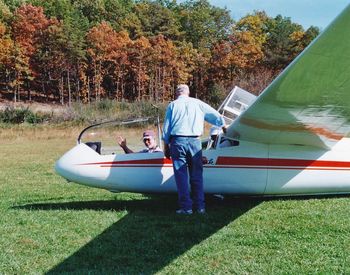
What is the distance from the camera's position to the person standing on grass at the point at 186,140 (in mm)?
6340

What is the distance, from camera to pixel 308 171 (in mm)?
6977

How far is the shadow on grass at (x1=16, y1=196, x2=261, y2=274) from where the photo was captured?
455 cm

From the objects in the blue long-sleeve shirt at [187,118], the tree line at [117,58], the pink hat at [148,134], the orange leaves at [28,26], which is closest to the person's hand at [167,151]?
the blue long-sleeve shirt at [187,118]

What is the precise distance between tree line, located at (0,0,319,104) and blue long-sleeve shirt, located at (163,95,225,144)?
58613 millimetres

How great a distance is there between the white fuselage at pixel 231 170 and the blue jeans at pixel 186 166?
0.52m

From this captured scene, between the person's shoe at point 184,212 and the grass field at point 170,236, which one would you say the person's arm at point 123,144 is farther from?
the person's shoe at point 184,212

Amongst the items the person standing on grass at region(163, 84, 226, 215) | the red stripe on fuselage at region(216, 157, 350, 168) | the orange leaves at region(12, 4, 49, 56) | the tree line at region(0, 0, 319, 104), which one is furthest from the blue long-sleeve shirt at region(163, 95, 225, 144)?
the orange leaves at region(12, 4, 49, 56)

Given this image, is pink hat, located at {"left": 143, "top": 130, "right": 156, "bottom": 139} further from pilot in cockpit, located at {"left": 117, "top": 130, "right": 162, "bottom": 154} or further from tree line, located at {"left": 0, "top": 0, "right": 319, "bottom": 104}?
tree line, located at {"left": 0, "top": 0, "right": 319, "bottom": 104}

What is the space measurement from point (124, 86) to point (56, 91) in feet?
38.2

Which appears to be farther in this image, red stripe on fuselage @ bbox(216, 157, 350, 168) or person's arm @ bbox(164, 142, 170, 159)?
red stripe on fuselage @ bbox(216, 157, 350, 168)

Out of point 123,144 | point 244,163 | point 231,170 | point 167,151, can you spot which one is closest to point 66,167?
point 123,144

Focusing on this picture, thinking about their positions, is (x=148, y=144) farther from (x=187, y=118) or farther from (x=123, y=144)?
(x=187, y=118)

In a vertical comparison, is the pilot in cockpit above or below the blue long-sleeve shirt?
below

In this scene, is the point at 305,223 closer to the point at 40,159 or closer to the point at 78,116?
the point at 40,159
